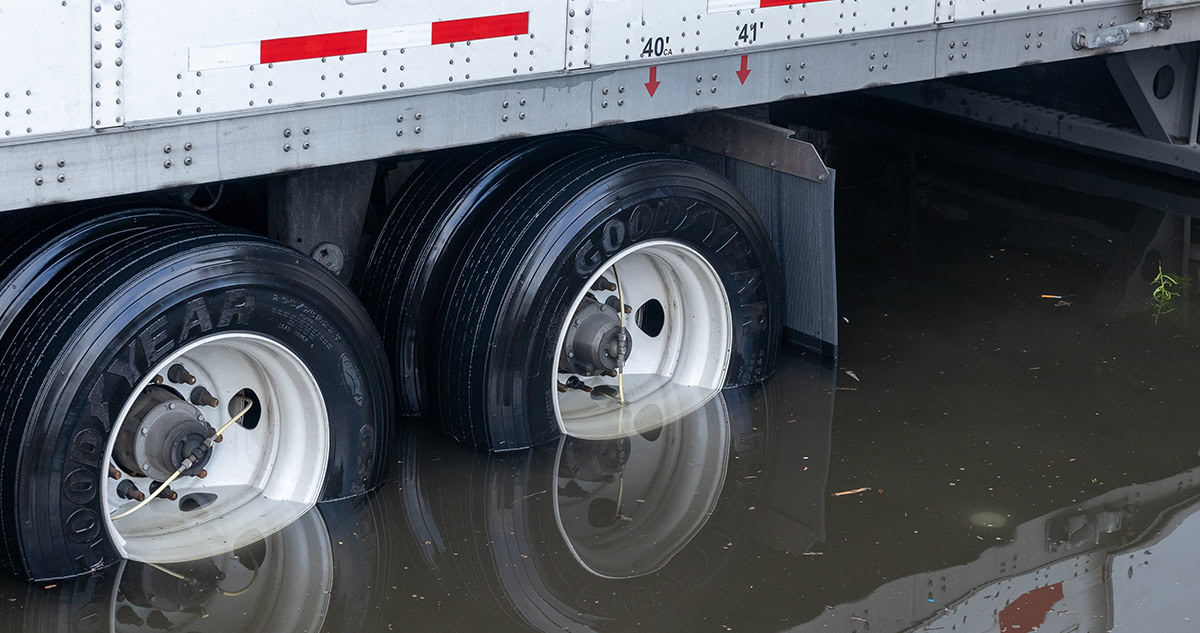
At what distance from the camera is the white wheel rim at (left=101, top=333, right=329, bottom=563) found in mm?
4062

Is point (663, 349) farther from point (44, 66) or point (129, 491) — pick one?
point (44, 66)

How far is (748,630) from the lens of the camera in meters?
3.75

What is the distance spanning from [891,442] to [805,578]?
1003mm

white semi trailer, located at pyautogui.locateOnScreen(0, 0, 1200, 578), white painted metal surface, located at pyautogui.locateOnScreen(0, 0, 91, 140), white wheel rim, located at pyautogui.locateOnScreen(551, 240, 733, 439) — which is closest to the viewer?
white painted metal surface, located at pyautogui.locateOnScreen(0, 0, 91, 140)

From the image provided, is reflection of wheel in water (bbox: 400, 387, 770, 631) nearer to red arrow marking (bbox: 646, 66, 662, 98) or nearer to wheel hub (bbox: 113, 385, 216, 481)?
wheel hub (bbox: 113, 385, 216, 481)

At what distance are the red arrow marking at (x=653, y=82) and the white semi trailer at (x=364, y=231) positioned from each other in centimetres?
2

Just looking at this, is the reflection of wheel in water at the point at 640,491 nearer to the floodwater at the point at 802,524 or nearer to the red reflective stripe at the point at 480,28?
the floodwater at the point at 802,524

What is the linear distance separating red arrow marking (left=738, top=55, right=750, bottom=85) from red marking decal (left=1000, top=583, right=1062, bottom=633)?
71.6 inches

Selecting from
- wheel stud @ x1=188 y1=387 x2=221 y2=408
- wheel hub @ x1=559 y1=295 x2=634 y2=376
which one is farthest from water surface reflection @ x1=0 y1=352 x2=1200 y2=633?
wheel stud @ x1=188 y1=387 x2=221 y2=408

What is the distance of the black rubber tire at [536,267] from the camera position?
4480 mm

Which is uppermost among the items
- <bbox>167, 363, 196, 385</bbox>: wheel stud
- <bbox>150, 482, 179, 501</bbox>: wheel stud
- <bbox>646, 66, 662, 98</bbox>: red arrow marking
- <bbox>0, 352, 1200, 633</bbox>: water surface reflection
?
<bbox>646, 66, 662, 98</bbox>: red arrow marking

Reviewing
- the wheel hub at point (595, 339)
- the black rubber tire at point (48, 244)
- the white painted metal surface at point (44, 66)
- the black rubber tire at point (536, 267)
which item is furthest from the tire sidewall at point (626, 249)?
the white painted metal surface at point (44, 66)

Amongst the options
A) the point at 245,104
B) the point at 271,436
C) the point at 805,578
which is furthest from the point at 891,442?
the point at 245,104

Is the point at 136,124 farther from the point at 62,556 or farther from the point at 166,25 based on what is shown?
the point at 62,556
